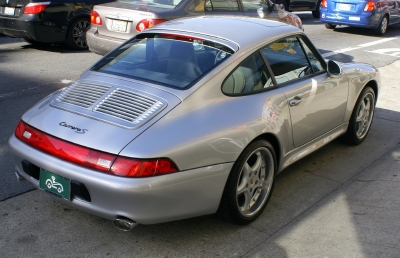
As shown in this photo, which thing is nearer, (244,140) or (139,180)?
(139,180)

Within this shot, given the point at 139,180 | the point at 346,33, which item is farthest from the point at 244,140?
the point at 346,33

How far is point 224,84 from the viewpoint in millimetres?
4082

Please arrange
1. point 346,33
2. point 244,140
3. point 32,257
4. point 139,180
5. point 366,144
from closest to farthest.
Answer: point 139,180, point 32,257, point 244,140, point 366,144, point 346,33

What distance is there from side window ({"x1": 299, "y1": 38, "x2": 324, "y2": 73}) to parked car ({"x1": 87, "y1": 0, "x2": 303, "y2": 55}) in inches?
137

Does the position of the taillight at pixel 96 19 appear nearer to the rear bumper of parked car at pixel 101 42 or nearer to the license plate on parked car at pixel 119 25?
the rear bumper of parked car at pixel 101 42

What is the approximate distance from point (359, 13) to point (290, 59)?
10705mm

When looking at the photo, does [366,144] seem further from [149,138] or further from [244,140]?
[149,138]

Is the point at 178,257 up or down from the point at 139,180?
down

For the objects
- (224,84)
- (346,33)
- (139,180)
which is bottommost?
(346,33)

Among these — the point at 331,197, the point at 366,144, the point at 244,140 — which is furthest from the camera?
the point at 366,144

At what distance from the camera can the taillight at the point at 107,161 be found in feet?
11.1

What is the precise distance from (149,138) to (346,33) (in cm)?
1285

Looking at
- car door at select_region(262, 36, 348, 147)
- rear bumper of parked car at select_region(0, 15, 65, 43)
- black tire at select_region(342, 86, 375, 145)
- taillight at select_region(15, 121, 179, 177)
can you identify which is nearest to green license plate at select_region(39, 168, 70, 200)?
taillight at select_region(15, 121, 179, 177)

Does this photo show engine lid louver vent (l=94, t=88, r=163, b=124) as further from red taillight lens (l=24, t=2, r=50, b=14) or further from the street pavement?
red taillight lens (l=24, t=2, r=50, b=14)
